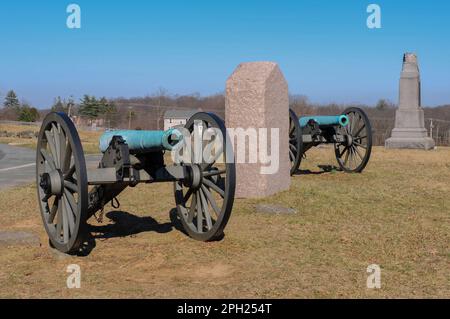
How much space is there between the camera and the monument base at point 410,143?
60.4ft

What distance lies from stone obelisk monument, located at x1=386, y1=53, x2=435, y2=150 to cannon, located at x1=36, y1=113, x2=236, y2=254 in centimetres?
1474

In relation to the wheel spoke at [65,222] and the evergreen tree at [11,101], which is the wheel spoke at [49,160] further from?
the evergreen tree at [11,101]

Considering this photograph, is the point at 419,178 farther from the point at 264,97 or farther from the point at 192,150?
the point at 192,150

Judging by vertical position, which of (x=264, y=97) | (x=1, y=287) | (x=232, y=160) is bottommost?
(x=1, y=287)

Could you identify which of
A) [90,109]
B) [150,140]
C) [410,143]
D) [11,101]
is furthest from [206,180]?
[11,101]

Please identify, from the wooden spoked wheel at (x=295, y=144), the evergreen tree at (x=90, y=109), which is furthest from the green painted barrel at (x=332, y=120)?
the evergreen tree at (x=90, y=109)

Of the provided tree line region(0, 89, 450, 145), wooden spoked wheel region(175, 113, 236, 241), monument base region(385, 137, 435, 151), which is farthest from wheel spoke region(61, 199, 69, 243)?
tree line region(0, 89, 450, 145)

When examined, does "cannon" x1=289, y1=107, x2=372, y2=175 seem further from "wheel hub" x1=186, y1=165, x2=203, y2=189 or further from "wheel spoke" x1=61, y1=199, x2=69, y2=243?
"wheel spoke" x1=61, y1=199, x2=69, y2=243

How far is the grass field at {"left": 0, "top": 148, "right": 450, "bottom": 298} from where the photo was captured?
3.94m

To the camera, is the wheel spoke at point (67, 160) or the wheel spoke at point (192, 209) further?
the wheel spoke at point (192, 209)

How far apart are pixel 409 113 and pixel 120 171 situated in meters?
16.3

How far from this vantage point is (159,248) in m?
5.23
